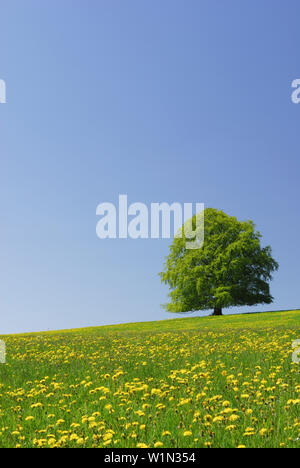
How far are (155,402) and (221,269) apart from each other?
37.6 metres

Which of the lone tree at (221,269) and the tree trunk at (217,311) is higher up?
the lone tree at (221,269)

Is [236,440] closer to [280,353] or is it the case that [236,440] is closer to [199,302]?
[280,353]

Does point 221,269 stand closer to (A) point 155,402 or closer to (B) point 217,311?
(B) point 217,311

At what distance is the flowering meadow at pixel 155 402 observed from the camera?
17.9ft

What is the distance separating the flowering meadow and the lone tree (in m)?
31.4

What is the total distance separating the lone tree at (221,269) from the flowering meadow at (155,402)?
103 feet

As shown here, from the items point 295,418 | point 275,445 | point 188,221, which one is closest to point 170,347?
point 295,418

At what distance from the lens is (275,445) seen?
A: 16.6ft

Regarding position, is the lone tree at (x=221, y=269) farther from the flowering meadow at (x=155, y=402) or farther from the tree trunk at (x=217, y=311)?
the flowering meadow at (x=155, y=402)

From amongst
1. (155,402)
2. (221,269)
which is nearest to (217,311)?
(221,269)

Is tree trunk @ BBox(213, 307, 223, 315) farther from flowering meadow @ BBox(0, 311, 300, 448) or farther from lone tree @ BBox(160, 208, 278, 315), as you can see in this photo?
flowering meadow @ BBox(0, 311, 300, 448)

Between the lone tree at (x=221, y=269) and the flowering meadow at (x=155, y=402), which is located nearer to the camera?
the flowering meadow at (x=155, y=402)

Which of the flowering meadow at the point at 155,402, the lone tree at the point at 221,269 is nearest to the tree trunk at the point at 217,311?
the lone tree at the point at 221,269

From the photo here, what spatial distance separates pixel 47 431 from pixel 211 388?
11.3 ft
